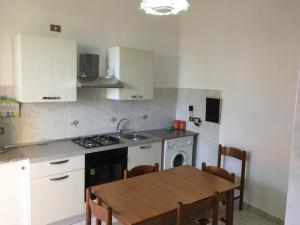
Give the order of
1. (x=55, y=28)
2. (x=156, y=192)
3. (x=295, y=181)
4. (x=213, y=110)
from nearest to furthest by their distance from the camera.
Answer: (x=295, y=181)
(x=156, y=192)
(x=55, y=28)
(x=213, y=110)

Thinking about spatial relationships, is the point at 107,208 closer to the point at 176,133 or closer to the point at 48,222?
the point at 48,222

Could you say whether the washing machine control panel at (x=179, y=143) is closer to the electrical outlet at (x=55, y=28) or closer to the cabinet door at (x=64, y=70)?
the cabinet door at (x=64, y=70)

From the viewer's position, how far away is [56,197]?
2658 millimetres

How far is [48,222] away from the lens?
2.64m

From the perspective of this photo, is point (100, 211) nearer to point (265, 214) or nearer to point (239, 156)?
point (239, 156)

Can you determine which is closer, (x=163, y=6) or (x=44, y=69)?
(x=163, y=6)

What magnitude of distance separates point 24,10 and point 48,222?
7.54 ft

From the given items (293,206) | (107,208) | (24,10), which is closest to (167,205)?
(107,208)

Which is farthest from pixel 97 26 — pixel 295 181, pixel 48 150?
pixel 295 181

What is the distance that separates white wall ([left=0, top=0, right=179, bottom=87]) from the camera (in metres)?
2.74

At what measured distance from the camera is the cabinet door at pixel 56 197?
2.54 metres

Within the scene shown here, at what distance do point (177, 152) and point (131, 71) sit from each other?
1343 mm

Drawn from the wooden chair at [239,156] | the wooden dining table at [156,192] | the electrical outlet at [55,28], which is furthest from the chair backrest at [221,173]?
the electrical outlet at [55,28]

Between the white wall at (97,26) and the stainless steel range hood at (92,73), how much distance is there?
0.18 meters
